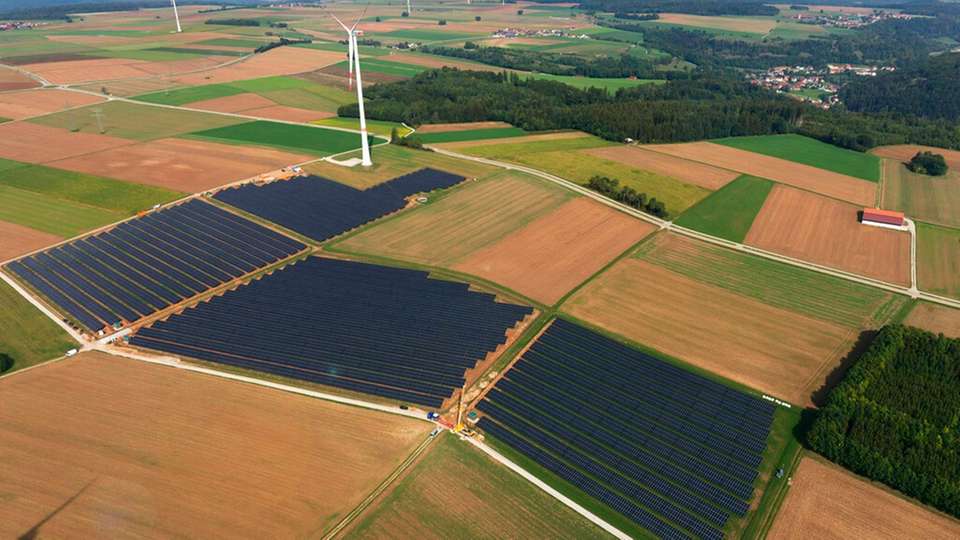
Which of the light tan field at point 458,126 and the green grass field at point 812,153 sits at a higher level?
the light tan field at point 458,126

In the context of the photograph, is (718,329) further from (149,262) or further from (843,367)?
(149,262)

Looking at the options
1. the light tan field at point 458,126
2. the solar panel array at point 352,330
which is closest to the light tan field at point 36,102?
the light tan field at point 458,126

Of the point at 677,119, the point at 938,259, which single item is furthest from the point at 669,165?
the point at 938,259

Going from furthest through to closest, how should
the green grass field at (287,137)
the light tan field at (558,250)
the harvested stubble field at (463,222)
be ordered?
the green grass field at (287,137) → the harvested stubble field at (463,222) → the light tan field at (558,250)

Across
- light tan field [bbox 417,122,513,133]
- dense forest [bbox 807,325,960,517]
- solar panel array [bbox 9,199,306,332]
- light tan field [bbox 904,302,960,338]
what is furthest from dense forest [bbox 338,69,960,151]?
dense forest [bbox 807,325,960,517]

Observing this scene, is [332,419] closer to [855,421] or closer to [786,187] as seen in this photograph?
[855,421]

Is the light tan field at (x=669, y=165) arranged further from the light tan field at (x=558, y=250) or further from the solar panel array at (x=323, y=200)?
the solar panel array at (x=323, y=200)

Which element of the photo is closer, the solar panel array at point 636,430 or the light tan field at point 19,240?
the solar panel array at point 636,430

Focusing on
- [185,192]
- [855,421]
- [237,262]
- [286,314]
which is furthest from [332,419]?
[185,192]
